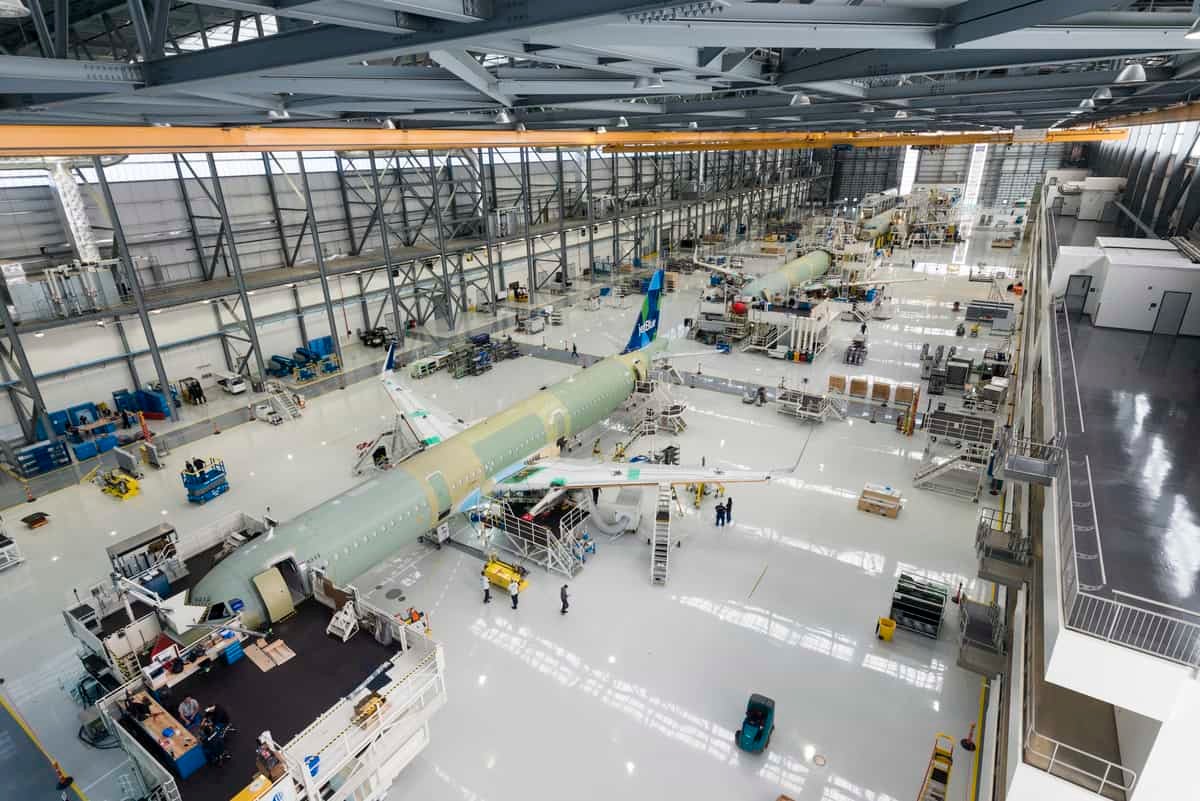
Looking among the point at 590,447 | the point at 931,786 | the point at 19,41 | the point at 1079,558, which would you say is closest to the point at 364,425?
the point at 590,447

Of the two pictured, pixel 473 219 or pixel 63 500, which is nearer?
pixel 63 500

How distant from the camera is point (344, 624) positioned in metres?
15.2

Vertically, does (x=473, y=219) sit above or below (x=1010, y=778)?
above

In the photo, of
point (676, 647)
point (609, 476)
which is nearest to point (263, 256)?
point (609, 476)

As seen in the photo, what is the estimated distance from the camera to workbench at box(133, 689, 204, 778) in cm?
1200

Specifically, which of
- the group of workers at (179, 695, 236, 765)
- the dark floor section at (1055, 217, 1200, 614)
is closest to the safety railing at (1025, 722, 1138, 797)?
the dark floor section at (1055, 217, 1200, 614)

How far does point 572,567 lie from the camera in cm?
2181

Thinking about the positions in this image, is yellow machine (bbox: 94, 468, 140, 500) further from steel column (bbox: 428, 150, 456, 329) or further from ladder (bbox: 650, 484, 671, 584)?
steel column (bbox: 428, 150, 456, 329)

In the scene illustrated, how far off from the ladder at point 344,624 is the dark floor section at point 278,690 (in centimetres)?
16

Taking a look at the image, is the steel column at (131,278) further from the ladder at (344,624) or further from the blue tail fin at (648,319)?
the blue tail fin at (648,319)

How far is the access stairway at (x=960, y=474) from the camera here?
25766 mm

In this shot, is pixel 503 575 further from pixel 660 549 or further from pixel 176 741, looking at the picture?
pixel 176 741

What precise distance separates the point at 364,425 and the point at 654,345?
54.4ft

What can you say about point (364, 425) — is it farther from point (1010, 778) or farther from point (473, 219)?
point (1010, 778)
